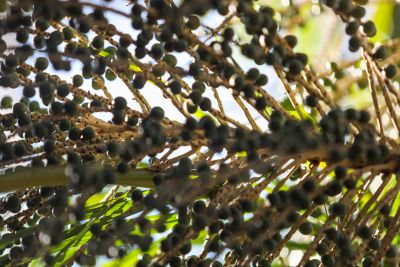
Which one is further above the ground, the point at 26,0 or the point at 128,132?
the point at 26,0

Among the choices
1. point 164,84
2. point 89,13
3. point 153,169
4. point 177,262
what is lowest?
point 177,262

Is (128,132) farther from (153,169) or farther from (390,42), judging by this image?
(390,42)

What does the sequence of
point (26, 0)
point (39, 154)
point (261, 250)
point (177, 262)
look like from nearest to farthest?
point (26, 0) < point (261, 250) < point (177, 262) < point (39, 154)

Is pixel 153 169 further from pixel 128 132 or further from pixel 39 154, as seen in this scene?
pixel 39 154

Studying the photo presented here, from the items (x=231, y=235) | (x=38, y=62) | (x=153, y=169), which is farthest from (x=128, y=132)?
(x=231, y=235)

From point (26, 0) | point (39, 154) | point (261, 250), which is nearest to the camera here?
point (26, 0)

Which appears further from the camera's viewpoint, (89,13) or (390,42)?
(390,42)

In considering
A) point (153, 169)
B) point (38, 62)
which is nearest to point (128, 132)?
point (153, 169)
